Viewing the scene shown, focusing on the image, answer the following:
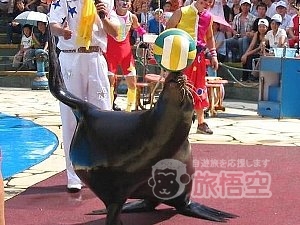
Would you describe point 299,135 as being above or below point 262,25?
below

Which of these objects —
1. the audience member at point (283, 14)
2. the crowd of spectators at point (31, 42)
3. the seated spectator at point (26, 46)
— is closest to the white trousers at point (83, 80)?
the audience member at point (283, 14)

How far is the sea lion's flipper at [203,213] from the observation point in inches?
177

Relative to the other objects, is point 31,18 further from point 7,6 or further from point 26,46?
point 7,6

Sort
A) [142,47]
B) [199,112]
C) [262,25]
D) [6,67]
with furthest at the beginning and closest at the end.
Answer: [6,67] < [262,25] < [142,47] < [199,112]

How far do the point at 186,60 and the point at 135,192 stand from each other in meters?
0.95

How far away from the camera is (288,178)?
18.9ft

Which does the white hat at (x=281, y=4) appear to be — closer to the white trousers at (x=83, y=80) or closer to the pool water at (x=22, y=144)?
the pool water at (x=22, y=144)

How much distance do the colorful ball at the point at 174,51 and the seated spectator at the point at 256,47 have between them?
8.42m

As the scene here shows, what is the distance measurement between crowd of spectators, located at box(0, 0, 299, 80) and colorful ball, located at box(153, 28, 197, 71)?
7700 mm

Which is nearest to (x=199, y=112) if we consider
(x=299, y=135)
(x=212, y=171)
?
(x=299, y=135)

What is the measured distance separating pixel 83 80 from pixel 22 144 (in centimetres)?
265

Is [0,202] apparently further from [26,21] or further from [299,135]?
[26,21]

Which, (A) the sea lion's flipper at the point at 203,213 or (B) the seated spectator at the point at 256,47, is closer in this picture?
(A) the sea lion's flipper at the point at 203,213

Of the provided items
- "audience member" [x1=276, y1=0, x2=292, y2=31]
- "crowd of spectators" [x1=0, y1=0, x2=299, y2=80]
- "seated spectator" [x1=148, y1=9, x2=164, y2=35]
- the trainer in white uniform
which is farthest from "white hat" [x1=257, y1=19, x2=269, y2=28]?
the trainer in white uniform
